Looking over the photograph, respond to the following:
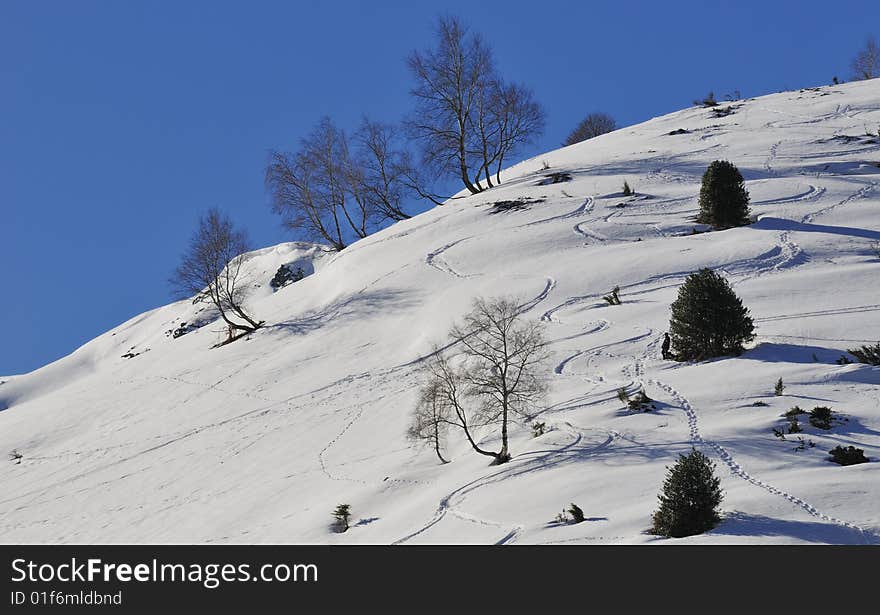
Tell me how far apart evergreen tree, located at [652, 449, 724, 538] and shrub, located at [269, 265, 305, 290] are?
142ft

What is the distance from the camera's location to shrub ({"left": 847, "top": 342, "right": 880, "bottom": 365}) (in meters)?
16.6

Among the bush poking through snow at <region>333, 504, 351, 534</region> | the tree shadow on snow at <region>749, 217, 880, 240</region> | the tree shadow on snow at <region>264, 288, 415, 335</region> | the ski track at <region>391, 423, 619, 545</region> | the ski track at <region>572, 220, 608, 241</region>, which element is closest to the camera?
the ski track at <region>391, 423, 619, 545</region>

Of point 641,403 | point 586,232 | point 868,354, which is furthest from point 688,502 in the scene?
point 586,232

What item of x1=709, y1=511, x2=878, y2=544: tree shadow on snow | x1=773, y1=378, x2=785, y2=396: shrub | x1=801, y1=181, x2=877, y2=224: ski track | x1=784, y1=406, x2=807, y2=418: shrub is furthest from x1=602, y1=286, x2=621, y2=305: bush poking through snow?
x1=709, y1=511, x2=878, y2=544: tree shadow on snow

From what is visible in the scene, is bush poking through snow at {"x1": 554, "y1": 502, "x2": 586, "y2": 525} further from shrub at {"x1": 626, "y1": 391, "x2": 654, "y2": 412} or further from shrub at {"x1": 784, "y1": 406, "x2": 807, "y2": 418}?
shrub at {"x1": 784, "y1": 406, "x2": 807, "y2": 418}

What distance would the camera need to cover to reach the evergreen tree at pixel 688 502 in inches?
432

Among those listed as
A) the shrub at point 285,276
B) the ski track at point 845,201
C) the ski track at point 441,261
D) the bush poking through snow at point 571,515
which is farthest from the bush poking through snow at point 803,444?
the shrub at point 285,276

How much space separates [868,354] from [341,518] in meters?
11.5

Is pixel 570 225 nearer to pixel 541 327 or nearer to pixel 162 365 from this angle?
pixel 541 327

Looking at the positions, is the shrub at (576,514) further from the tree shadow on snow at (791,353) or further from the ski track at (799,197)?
the ski track at (799,197)

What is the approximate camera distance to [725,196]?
28141mm

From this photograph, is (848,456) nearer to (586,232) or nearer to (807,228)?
(807,228)

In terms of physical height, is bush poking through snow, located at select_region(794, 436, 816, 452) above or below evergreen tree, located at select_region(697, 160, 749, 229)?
below
